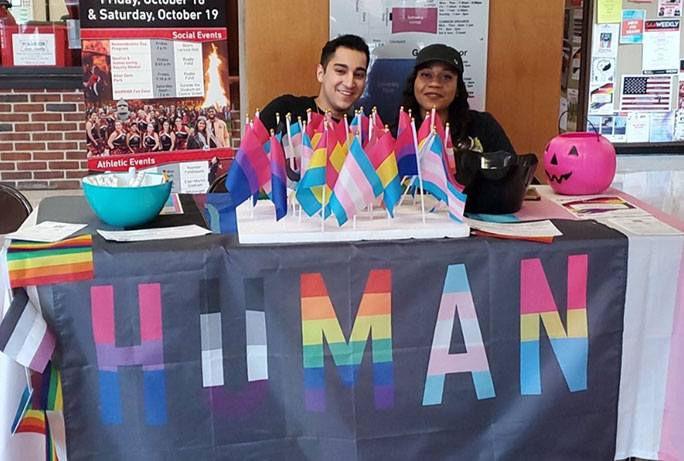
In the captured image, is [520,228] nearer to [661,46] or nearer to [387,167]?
[387,167]

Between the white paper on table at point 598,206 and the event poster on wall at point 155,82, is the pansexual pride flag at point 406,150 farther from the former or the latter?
the event poster on wall at point 155,82

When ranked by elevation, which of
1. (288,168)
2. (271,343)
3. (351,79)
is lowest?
(271,343)

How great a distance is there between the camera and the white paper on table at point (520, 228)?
6.02 ft

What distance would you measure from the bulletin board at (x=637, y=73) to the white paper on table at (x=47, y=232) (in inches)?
172

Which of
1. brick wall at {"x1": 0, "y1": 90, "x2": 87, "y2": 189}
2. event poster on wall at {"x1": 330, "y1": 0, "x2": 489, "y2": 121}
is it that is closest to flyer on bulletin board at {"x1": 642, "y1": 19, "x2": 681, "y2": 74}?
event poster on wall at {"x1": 330, "y1": 0, "x2": 489, "y2": 121}

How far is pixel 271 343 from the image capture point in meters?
1.74

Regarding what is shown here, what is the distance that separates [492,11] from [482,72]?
266mm

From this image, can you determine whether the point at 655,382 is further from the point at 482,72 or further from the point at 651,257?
the point at 482,72

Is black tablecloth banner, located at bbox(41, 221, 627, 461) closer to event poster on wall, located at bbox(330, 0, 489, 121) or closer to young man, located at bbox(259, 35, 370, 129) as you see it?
young man, located at bbox(259, 35, 370, 129)

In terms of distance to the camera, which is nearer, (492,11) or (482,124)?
(482,124)

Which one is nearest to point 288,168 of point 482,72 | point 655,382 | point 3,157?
point 655,382

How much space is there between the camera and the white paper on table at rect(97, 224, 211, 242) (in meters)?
1.74

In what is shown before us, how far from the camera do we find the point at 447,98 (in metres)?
3.05

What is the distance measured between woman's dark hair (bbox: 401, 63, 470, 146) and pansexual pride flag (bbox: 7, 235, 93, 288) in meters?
1.70
